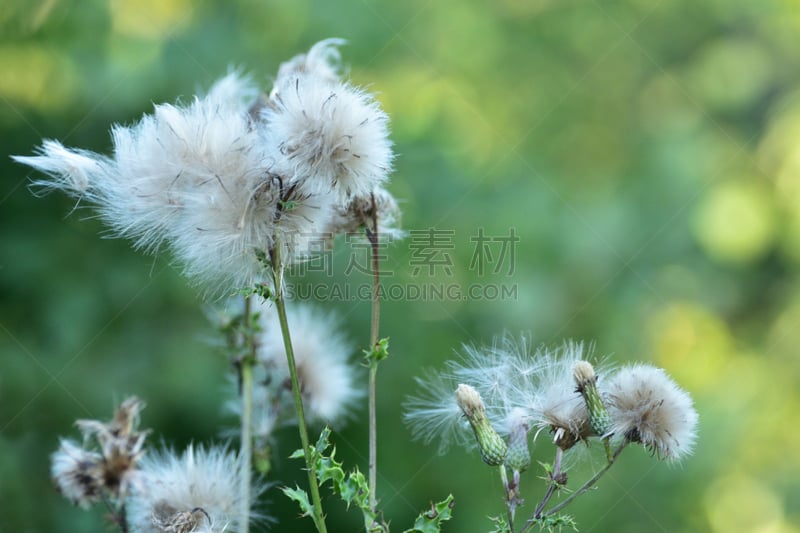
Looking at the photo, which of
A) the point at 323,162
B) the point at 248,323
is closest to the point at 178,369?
the point at 248,323

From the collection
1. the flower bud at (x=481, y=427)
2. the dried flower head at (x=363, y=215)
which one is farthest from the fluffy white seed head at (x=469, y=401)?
the dried flower head at (x=363, y=215)

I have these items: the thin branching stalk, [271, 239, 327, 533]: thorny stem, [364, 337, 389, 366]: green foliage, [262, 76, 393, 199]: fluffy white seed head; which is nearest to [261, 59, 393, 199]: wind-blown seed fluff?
[262, 76, 393, 199]: fluffy white seed head

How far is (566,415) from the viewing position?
1.13 meters

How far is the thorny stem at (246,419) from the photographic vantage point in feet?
4.21

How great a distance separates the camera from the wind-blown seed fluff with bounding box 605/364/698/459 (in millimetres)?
1097

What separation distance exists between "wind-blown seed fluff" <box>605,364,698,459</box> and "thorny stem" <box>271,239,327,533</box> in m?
0.41

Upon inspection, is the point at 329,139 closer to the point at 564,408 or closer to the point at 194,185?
the point at 194,185

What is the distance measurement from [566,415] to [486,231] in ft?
4.91

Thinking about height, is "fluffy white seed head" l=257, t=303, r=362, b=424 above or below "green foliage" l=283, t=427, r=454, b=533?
above

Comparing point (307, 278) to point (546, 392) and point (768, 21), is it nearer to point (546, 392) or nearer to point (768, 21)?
point (546, 392)

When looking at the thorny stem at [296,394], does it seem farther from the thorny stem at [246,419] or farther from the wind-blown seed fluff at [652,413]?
the wind-blown seed fluff at [652,413]

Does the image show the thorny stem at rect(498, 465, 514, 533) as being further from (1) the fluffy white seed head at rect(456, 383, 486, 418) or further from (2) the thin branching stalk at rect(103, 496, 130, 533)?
(2) the thin branching stalk at rect(103, 496, 130, 533)

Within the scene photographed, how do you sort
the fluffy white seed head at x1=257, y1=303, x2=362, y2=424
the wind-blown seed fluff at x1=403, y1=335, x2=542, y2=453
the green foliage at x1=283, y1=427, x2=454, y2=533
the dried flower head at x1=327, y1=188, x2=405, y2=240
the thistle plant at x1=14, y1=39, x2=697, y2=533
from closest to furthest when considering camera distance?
the green foliage at x1=283, y1=427, x2=454, y2=533
the thistle plant at x1=14, y1=39, x2=697, y2=533
the wind-blown seed fluff at x1=403, y1=335, x2=542, y2=453
the dried flower head at x1=327, y1=188, x2=405, y2=240
the fluffy white seed head at x1=257, y1=303, x2=362, y2=424

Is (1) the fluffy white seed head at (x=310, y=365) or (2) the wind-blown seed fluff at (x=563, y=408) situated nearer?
(2) the wind-blown seed fluff at (x=563, y=408)
